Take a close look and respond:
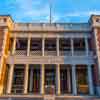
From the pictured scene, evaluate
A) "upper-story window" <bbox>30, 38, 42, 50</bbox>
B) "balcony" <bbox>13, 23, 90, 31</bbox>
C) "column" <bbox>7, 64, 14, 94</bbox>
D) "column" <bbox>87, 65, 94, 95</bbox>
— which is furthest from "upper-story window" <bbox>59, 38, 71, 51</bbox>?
"column" <bbox>7, 64, 14, 94</bbox>

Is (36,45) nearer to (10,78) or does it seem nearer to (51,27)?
(51,27)

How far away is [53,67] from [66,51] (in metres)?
2.34

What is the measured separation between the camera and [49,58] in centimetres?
2269

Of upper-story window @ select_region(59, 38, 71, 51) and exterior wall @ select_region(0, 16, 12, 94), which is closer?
exterior wall @ select_region(0, 16, 12, 94)

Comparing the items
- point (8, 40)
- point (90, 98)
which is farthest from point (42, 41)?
point (90, 98)

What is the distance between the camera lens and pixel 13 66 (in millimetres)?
22625

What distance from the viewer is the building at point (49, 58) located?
21891 millimetres

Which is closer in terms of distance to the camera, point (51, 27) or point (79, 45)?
point (51, 27)

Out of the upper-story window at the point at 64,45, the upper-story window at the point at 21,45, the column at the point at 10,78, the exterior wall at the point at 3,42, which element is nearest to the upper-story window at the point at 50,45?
the upper-story window at the point at 64,45

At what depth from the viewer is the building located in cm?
2189

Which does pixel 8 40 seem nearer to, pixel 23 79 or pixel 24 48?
pixel 24 48

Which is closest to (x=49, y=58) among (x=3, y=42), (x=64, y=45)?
(x=64, y=45)

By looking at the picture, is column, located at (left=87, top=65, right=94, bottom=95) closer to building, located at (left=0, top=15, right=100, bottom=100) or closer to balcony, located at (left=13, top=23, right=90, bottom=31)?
building, located at (left=0, top=15, right=100, bottom=100)

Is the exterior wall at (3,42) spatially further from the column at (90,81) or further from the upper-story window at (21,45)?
the column at (90,81)
